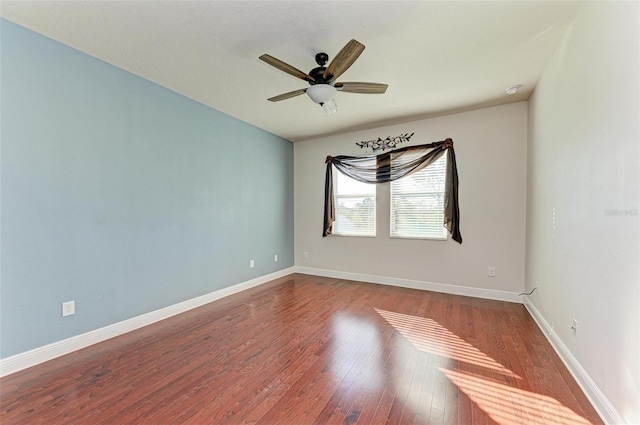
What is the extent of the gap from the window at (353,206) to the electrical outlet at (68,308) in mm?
3639

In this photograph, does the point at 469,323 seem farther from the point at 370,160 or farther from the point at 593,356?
the point at 370,160

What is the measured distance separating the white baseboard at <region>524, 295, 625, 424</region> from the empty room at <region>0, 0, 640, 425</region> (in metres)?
0.02

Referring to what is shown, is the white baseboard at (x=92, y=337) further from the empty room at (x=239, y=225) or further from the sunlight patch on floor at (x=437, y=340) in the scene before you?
the sunlight patch on floor at (x=437, y=340)

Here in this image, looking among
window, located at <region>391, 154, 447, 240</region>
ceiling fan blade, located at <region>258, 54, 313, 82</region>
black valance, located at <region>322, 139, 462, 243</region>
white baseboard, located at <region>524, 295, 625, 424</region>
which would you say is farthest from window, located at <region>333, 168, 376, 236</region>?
ceiling fan blade, located at <region>258, 54, 313, 82</region>

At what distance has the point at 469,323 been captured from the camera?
2918 millimetres

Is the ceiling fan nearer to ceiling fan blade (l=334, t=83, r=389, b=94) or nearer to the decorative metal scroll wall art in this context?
ceiling fan blade (l=334, t=83, r=389, b=94)

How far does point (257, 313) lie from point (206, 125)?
257cm

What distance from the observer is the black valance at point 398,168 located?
12.8ft

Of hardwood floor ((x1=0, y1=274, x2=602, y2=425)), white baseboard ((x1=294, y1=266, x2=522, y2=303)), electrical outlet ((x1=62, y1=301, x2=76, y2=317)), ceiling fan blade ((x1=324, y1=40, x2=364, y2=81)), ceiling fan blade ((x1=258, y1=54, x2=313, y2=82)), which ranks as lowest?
hardwood floor ((x1=0, y1=274, x2=602, y2=425))

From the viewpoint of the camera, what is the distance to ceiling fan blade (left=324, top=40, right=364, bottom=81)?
1875 millimetres

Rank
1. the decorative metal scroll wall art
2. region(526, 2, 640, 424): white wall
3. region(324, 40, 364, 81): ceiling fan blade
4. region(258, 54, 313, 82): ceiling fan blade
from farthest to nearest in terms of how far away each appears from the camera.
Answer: the decorative metal scroll wall art < region(258, 54, 313, 82): ceiling fan blade < region(324, 40, 364, 81): ceiling fan blade < region(526, 2, 640, 424): white wall

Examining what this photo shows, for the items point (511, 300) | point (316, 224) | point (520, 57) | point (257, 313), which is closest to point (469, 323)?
point (511, 300)

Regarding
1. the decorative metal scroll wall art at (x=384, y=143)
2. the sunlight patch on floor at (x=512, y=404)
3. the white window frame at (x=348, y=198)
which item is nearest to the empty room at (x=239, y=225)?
the sunlight patch on floor at (x=512, y=404)

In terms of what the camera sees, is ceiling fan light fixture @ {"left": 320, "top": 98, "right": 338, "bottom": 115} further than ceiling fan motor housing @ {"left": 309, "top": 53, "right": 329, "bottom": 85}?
Yes
